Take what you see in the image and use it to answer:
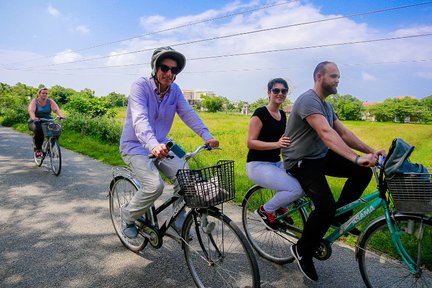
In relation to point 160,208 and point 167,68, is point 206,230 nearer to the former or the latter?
point 160,208

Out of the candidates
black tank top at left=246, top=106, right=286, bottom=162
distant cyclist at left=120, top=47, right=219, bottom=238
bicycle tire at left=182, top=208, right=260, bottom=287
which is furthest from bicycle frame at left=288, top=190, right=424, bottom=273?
distant cyclist at left=120, top=47, right=219, bottom=238

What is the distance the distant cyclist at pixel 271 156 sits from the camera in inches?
114

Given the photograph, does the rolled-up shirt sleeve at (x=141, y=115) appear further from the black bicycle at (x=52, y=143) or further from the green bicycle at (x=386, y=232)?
the black bicycle at (x=52, y=143)

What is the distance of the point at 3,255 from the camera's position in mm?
3148

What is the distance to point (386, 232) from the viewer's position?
250 cm

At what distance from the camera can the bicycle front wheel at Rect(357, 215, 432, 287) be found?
2197 mm

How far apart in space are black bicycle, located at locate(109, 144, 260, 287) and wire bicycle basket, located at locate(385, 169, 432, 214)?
3.50ft

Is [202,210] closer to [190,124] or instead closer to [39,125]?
[190,124]

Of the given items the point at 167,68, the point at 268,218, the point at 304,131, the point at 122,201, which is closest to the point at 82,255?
the point at 122,201

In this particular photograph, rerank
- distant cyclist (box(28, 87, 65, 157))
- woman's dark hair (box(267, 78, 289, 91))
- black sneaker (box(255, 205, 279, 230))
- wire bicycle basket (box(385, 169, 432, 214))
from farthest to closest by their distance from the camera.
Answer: distant cyclist (box(28, 87, 65, 157)) < woman's dark hair (box(267, 78, 289, 91)) < black sneaker (box(255, 205, 279, 230)) < wire bicycle basket (box(385, 169, 432, 214))

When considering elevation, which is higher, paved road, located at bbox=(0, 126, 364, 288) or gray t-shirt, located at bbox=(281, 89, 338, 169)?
gray t-shirt, located at bbox=(281, 89, 338, 169)

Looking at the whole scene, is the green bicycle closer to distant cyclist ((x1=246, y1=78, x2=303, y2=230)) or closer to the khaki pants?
distant cyclist ((x1=246, y1=78, x2=303, y2=230))

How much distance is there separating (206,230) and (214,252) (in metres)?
0.34

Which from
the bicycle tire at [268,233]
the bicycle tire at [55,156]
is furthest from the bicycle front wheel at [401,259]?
the bicycle tire at [55,156]
